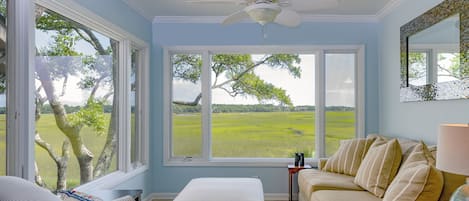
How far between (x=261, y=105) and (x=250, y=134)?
1.39 ft

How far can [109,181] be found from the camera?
364cm

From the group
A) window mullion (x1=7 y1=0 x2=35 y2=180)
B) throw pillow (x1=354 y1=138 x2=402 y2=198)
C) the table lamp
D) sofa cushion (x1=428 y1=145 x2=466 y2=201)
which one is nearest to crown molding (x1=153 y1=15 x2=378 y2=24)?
throw pillow (x1=354 y1=138 x2=402 y2=198)

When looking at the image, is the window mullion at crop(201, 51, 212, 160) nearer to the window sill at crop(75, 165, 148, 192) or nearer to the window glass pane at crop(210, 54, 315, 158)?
the window glass pane at crop(210, 54, 315, 158)

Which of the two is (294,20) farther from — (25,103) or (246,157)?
(246,157)

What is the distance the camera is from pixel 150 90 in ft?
16.3

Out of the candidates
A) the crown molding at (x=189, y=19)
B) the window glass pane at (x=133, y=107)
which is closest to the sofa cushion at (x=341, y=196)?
the window glass pane at (x=133, y=107)

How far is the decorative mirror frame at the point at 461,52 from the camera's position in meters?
2.75

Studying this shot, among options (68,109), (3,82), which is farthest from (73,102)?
(3,82)

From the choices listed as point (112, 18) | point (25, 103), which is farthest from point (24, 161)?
point (112, 18)

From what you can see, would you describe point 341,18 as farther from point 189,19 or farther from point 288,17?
point 288,17

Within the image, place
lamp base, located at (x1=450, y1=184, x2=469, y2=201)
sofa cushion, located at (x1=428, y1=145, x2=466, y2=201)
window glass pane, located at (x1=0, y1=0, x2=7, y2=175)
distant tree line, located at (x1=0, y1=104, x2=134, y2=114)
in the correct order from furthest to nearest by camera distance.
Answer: distant tree line, located at (x1=0, y1=104, x2=134, y2=114)
sofa cushion, located at (x1=428, y1=145, x2=466, y2=201)
window glass pane, located at (x1=0, y1=0, x2=7, y2=175)
lamp base, located at (x1=450, y1=184, x2=469, y2=201)

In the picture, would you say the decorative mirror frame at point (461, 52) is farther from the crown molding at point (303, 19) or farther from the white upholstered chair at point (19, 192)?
the white upholstered chair at point (19, 192)

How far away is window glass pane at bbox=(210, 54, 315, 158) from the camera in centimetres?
505

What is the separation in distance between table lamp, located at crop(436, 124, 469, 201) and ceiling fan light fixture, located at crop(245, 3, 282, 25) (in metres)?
1.31
